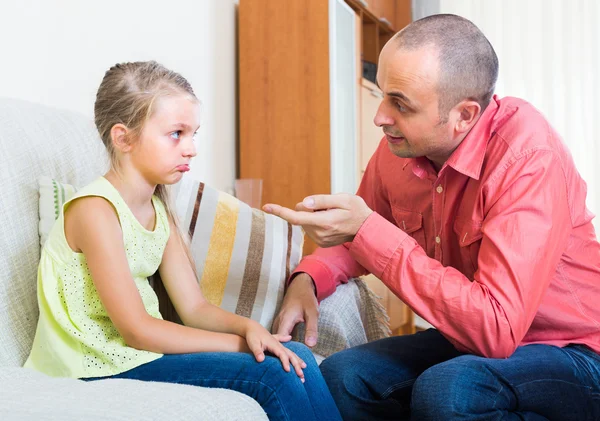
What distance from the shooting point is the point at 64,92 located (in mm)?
2088

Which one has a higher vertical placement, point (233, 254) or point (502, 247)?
point (502, 247)

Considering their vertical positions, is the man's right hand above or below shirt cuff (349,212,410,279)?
below

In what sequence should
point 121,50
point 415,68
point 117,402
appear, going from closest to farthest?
point 117,402 < point 415,68 < point 121,50

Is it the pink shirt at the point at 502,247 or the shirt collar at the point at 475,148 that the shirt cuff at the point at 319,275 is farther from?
the shirt collar at the point at 475,148

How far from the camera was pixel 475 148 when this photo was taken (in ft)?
4.52

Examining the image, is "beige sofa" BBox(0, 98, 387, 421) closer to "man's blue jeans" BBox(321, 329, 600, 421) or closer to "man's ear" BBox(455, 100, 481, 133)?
"man's blue jeans" BBox(321, 329, 600, 421)

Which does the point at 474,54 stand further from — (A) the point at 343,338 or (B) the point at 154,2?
(B) the point at 154,2

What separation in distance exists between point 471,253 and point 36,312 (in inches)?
33.4

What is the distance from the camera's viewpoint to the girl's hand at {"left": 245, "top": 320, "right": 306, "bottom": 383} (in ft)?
3.74

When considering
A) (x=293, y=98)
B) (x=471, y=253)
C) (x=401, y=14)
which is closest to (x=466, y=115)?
(x=471, y=253)

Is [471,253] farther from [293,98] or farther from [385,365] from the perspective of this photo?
[293,98]

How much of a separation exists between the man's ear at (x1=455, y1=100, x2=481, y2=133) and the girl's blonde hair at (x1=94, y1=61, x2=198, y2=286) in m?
0.52

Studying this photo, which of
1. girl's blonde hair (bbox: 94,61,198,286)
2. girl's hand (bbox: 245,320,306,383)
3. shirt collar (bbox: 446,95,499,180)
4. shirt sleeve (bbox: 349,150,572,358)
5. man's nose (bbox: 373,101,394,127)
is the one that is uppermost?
girl's blonde hair (bbox: 94,61,198,286)

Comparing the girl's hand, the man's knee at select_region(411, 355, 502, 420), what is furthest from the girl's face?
the man's knee at select_region(411, 355, 502, 420)
